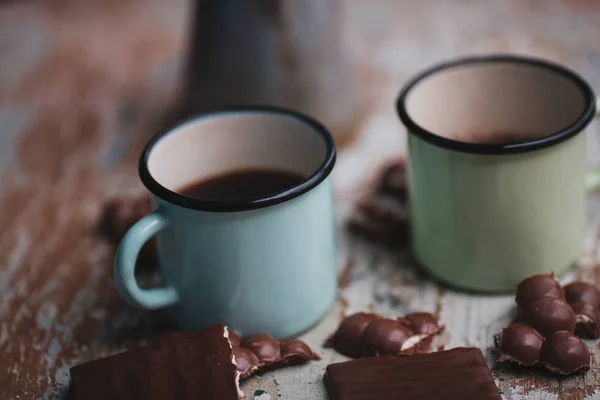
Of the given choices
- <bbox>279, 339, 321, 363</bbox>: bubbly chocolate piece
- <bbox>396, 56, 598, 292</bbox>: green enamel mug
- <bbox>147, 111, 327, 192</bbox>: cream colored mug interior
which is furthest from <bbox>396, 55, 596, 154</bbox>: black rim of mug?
<bbox>279, 339, 321, 363</bbox>: bubbly chocolate piece

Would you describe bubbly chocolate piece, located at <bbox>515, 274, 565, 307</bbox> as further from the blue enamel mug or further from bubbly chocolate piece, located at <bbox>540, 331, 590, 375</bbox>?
the blue enamel mug

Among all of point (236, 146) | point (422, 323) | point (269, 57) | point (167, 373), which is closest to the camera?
point (167, 373)

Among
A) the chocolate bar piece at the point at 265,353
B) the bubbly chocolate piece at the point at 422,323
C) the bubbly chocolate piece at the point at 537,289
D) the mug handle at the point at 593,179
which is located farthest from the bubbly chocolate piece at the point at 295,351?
the mug handle at the point at 593,179

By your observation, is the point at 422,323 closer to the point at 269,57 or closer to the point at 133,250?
the point at 133,250

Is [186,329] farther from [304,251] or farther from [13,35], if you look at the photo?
[13,35]

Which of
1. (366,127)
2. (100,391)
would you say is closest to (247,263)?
(100,391)

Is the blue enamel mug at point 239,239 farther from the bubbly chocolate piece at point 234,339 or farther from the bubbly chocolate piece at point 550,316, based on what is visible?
the bubbly chocolate piece at point 550,316

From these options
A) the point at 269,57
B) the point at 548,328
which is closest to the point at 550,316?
the point at 548,328
